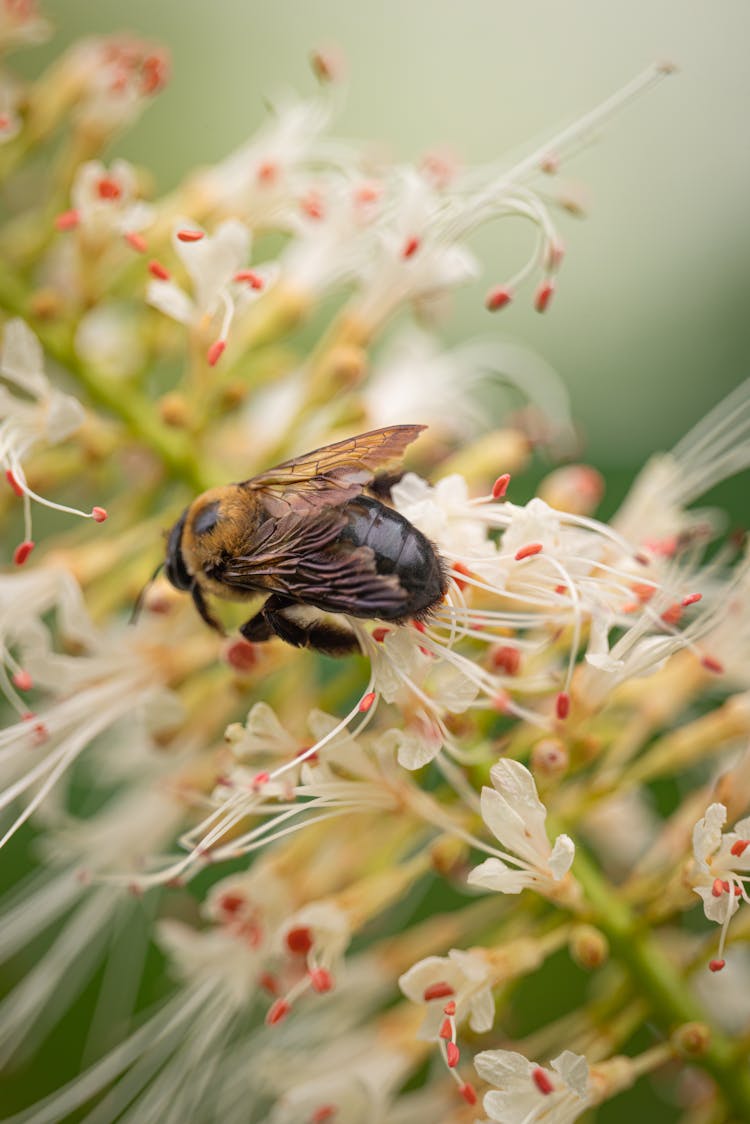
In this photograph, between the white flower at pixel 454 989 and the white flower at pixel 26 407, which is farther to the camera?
the white flower at pixel 26 407

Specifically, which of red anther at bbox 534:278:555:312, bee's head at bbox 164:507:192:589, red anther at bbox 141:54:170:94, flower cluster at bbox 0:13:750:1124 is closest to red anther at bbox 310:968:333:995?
→ flower cluster at bbox 0:13:750:1124

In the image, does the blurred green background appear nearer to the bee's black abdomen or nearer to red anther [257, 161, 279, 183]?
red anther [257, 161, 279, 183]

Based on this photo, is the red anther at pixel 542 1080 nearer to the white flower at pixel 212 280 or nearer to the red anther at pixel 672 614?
the red anther at pixel 672 614

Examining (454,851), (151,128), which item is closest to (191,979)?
(454,851)

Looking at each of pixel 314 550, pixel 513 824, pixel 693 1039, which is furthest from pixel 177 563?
pixel 693 1039

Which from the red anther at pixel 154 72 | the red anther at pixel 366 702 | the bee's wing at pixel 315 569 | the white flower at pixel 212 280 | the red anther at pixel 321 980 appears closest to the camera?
the bee's wing at pixel 315 569

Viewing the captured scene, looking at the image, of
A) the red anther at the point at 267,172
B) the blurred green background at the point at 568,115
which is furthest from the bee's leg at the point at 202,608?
the blurred green background at the point at 568,115
